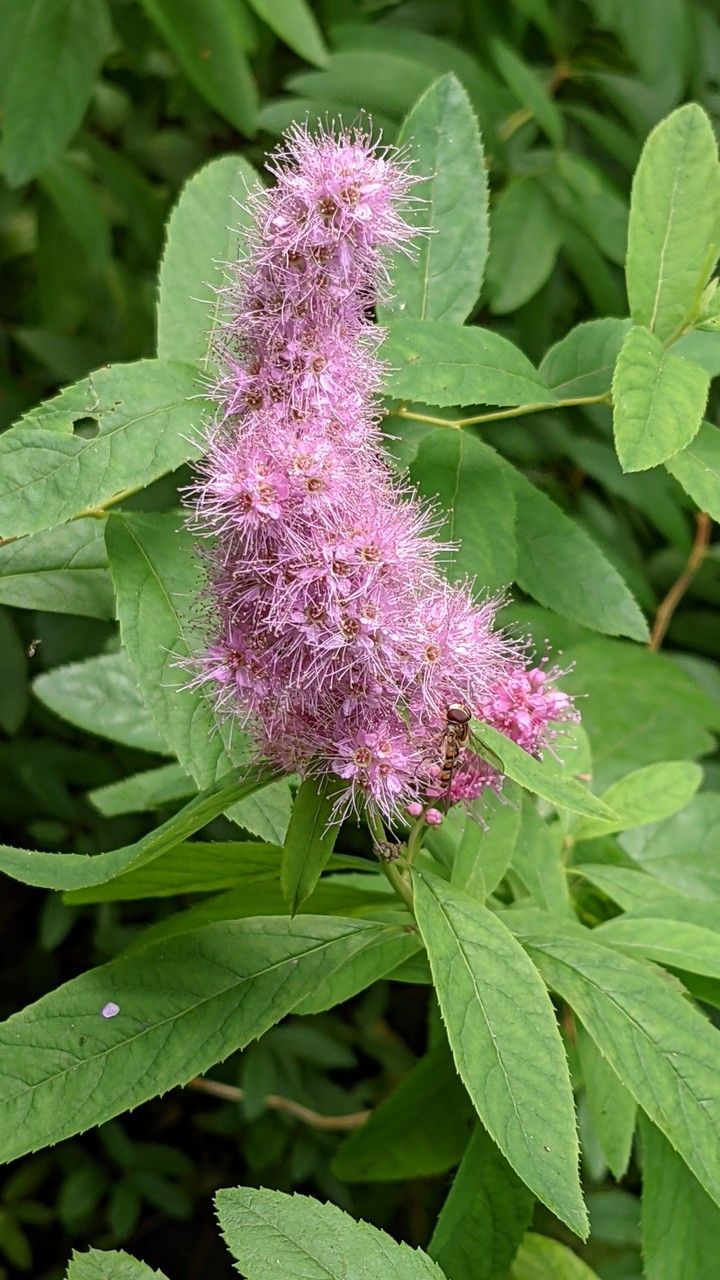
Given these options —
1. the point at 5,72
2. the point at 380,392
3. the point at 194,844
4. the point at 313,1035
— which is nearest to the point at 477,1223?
the point at 194,844

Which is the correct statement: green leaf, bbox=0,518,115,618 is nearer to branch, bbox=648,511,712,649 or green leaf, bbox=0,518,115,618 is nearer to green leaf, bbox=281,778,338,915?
green leaf, bbox=281,778,338,915

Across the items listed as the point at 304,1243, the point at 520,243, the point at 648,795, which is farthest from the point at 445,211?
the point at 304,1243

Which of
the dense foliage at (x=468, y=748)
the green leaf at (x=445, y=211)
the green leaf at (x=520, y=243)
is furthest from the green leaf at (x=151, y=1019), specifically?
the green leaf at (x=520, y=243)

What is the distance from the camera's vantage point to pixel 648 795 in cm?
126

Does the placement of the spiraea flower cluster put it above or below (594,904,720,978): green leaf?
above

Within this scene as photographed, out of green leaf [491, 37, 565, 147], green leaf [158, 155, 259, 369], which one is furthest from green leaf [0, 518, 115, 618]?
green leaf [491, 37, 565, 147]

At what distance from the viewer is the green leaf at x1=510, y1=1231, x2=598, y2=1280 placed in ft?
4.07

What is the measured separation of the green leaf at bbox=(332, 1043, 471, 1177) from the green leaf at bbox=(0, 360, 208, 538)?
0.66m

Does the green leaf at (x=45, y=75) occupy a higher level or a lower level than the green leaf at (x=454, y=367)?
higher

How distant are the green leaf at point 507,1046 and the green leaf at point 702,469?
1.17ft

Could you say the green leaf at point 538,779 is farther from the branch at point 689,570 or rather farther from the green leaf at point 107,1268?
the branch at point 689,570

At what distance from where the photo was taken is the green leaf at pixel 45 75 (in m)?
1.63

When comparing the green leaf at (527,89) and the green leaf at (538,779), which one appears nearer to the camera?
the green leaf at (538,779)

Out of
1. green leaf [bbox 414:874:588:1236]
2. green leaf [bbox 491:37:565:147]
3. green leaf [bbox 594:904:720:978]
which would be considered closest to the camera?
green leaf [bbox 414:874:588:1236]
